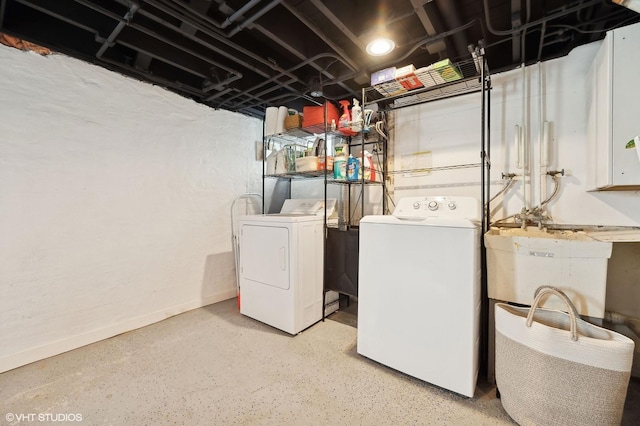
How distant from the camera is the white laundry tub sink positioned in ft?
4.07

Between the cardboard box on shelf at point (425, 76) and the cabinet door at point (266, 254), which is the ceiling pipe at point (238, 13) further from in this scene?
→ the cabinet door at point (266, 254)

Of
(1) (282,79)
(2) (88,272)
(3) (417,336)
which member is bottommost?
(3) (417,336)

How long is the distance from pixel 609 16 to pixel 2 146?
12.5 ft

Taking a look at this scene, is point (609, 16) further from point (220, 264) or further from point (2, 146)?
point (2, 146)

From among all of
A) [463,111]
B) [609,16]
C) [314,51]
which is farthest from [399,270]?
[609,16]

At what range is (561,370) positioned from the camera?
1.11 meters

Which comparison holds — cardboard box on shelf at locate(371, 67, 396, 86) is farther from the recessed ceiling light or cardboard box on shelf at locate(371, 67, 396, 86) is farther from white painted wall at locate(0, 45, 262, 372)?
white painted wall at locate(0, 45, 262, 372)

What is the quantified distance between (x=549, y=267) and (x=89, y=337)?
10.3ft

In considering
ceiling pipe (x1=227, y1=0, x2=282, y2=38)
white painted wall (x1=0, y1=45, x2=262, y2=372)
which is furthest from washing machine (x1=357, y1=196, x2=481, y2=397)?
white painted wall (x1=0, y1=45, x2=262, y2=372)

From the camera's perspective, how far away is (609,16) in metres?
1.50

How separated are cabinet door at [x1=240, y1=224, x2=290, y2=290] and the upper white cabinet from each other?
2038 mm

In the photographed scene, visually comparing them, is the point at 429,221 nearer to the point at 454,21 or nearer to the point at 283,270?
the point at 283,270

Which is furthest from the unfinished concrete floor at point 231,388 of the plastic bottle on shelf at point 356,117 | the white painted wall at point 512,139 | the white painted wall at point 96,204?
the plastic bottle on shelf at point 356,117

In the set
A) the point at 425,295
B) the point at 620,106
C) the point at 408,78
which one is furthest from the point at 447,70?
the point at 425,295
